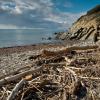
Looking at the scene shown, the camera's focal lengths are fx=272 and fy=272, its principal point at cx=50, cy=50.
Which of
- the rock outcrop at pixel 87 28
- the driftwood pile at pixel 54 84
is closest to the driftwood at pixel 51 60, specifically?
the driftwood pile at pixel 54 84

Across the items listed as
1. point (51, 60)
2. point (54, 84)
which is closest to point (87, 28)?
point (51, 60)

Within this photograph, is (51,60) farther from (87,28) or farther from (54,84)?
(87,28)

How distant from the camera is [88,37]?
5172cm

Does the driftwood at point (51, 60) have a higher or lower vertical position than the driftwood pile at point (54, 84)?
higher

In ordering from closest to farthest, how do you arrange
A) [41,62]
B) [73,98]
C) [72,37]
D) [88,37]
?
[73,98] < [41,62] < [88,37] < [72,37]

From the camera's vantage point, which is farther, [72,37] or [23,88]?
[72,37]

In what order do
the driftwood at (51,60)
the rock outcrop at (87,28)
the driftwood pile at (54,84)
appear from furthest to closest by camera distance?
the rock outcrop at (87,28) < the driftwood at (51,60) < the driftwood pile at (54,84)

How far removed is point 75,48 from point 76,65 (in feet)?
10.7

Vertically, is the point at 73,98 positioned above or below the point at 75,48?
below

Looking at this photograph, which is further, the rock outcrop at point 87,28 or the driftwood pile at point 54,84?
the rock outcrop at point 87,28

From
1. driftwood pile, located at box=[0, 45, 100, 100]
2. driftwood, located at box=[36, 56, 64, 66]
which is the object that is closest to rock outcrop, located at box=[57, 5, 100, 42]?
driftwood, located at box=[36, 56, 64, 66]

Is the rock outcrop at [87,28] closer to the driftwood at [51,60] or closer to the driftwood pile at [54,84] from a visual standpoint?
the driftwood at [51,60]

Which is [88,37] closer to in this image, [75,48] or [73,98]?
[75,48]

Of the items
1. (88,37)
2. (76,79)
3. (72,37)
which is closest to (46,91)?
(76,79)
